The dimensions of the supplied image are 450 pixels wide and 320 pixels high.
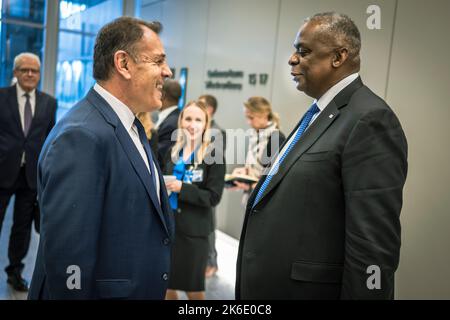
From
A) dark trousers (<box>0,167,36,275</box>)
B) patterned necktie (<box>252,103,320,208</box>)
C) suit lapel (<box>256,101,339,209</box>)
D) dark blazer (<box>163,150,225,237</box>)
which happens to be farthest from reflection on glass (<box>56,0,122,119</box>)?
suit lapel (<box>256,101,339,209</box>)

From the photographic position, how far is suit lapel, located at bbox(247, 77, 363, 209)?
1612mm

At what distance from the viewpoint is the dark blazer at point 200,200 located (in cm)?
296

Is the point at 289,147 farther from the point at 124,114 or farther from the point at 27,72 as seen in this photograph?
the point at 27,72

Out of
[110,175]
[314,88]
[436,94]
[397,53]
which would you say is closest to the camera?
[110,175]

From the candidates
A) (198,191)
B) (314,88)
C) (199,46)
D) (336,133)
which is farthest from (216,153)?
(199,46)

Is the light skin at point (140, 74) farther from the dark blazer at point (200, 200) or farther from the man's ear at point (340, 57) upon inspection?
the dark blazer at point (200, 200)

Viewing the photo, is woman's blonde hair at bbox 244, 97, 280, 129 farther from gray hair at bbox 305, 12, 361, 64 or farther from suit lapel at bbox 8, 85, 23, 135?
gray hair at bbox 305, 12, 361, 64

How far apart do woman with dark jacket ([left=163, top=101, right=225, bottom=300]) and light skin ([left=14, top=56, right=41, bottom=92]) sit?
5.07ft

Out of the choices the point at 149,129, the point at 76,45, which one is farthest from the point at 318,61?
the point at 76,45

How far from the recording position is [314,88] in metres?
1.76

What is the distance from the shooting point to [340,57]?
168 cm

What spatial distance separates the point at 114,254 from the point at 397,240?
92cm

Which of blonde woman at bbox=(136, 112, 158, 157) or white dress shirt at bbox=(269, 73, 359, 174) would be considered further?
blonde woman at bbox=(136, 112, 158, 157)
